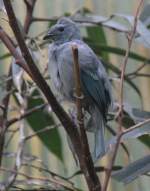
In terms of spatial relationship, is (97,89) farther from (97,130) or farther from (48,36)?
(48,36)

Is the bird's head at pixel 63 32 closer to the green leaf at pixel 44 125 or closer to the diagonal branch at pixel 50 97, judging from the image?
the green leaf at pixel 44 125

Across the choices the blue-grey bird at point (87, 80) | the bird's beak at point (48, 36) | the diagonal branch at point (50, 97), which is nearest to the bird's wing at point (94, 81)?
the blue-grey bird at point (87, 80)

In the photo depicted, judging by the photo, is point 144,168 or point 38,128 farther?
point 38,128

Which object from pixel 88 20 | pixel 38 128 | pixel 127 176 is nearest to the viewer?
pixel 127 176

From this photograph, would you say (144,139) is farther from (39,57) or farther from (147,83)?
(147,83)

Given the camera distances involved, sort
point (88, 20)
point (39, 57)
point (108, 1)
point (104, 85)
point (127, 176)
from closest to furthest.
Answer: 1. point (127, 176)
2. point (104, 85)
3. point (39, 57)
4. point (88, 20)
5. point (108, 1)

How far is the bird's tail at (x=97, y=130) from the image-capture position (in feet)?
3.23

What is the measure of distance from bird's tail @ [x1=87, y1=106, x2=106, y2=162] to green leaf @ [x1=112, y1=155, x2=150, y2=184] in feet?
0.16

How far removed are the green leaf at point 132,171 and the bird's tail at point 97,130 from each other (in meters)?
0.05

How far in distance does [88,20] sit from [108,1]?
0.70 meters

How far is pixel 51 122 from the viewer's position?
1.67 m

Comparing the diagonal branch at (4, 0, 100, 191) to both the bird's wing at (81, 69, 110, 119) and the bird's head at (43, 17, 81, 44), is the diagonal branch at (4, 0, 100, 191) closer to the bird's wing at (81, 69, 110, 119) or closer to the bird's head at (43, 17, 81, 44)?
the bird's wing at (81, 69, 110, 119)

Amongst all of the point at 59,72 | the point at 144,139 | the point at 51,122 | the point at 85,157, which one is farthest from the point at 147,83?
the point at 85,157

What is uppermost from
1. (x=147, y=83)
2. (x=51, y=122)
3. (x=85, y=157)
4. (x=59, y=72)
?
(x=85, y=157)
